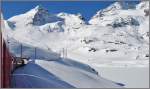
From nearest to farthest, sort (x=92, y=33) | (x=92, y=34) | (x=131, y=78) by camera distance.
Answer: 1. (x=131, y=78)
2. (x=92, y=34)
3. (x=92, y=33)

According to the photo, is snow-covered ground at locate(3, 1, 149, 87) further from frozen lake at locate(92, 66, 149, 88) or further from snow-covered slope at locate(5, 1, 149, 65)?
frozen lake at locate(92, 66, 149, 88)

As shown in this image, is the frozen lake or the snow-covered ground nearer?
the frozen lake

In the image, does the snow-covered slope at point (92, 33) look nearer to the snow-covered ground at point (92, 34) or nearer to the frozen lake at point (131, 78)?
the snow-covered ground at point (92, 34)

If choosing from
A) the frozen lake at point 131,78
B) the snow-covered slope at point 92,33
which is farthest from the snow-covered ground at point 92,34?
the frozen lake at point 131,78

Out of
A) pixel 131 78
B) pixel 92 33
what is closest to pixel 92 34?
pixel 92 33

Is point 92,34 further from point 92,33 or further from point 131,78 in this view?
point 131,78

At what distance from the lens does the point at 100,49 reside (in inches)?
3327

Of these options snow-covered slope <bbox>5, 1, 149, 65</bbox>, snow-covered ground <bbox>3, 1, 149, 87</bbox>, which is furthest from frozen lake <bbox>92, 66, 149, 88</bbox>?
A: snow-covered slope <bbox>5, 1, 149, 65</bbox>

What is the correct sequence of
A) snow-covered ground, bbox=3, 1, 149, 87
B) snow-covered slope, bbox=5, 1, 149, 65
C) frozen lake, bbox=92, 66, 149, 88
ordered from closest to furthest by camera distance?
frozen lake, bbox=92, 66, 149, 88
snow-covered ground, bbox=3, 1, 149, 87
snow-covered slope, bbox=5, 1, 149, 65

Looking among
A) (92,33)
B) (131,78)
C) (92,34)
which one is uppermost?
(92,33)

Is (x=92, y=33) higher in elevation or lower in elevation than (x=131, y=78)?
higher

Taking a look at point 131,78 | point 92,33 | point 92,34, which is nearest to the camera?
point 131,78

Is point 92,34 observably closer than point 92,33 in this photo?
Yes

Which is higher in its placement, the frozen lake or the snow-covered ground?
the snow-covered ground
